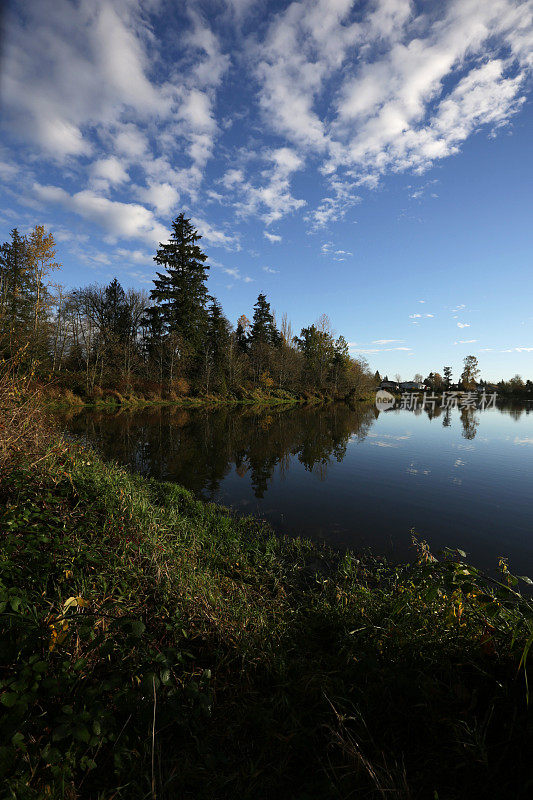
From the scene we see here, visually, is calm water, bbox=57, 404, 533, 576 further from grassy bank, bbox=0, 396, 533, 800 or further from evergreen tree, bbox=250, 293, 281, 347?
evergreen tree, bbox=250, 293, 281, 347

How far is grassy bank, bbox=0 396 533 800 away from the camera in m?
1.70

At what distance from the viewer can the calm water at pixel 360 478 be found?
23.0ft

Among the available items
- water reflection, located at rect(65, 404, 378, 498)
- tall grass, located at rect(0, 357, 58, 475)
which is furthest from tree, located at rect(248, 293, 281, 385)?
tall grass, located at rect(0, 357, 58, 475)

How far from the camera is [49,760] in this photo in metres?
1.66

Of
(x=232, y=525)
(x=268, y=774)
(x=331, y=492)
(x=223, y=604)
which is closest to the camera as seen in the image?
(x=268, y=774)

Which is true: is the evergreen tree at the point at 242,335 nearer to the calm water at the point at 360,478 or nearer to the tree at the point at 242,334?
the tree at the point at 242,334

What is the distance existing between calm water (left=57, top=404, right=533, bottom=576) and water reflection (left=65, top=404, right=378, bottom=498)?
58mm

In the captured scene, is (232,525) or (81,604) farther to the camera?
(232,525)

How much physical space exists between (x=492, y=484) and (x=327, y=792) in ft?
38.6

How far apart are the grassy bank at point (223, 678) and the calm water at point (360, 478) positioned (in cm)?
356

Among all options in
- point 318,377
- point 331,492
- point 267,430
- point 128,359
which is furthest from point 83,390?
point 318,377

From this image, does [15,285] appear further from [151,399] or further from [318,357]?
[318,357]

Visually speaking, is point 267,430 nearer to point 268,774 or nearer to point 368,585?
point 368,585

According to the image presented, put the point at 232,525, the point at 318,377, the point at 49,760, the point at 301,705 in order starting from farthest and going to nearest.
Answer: the point at 318,377 → the point at 232,525 → the point at 301,705 → the point at 49,760
